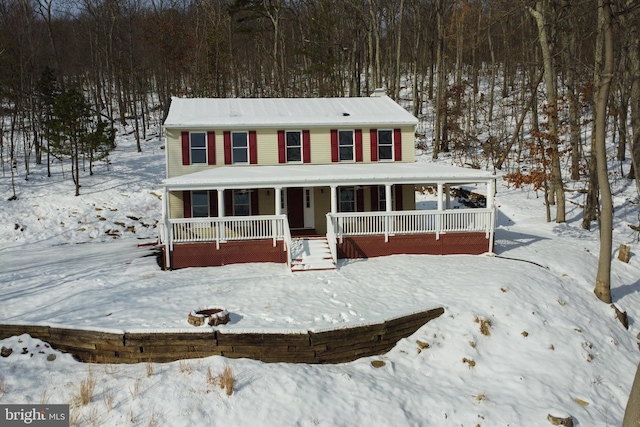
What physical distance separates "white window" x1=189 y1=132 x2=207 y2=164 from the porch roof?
1.19 meters

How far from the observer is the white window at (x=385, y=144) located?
18.8 meters

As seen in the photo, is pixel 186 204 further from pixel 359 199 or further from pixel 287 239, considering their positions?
pixel 359 199

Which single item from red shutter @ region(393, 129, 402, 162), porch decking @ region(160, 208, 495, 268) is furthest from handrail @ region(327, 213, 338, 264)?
red shutter @ region(393, 129, 402, 162)

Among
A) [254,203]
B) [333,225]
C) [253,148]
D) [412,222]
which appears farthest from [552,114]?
[254,203]

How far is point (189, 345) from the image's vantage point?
→ 8.95 m

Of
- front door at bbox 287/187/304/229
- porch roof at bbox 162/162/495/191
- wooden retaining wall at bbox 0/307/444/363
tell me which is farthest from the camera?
front door at bbox 287/187/304/229

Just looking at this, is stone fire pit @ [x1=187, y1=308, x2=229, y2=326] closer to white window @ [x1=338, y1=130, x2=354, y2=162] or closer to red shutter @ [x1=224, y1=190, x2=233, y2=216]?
red shutter @ [x1=224, y1=190, x2=233, y2=216]

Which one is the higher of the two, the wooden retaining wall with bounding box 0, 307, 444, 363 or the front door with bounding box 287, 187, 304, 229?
the front door with bounding box 287, 187, 304, 229

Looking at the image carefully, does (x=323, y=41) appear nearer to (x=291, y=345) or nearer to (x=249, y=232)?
(x=249, y=232)

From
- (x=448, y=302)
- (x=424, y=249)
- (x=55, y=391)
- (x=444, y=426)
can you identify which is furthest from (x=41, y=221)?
(x=444, y=426)

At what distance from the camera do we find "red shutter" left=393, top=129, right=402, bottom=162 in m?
18.7

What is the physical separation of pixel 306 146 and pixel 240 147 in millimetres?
2742

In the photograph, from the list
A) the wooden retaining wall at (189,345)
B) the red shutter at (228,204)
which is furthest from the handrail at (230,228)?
the wooden retaining wall at (189,345)

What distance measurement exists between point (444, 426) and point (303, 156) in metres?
12.7
